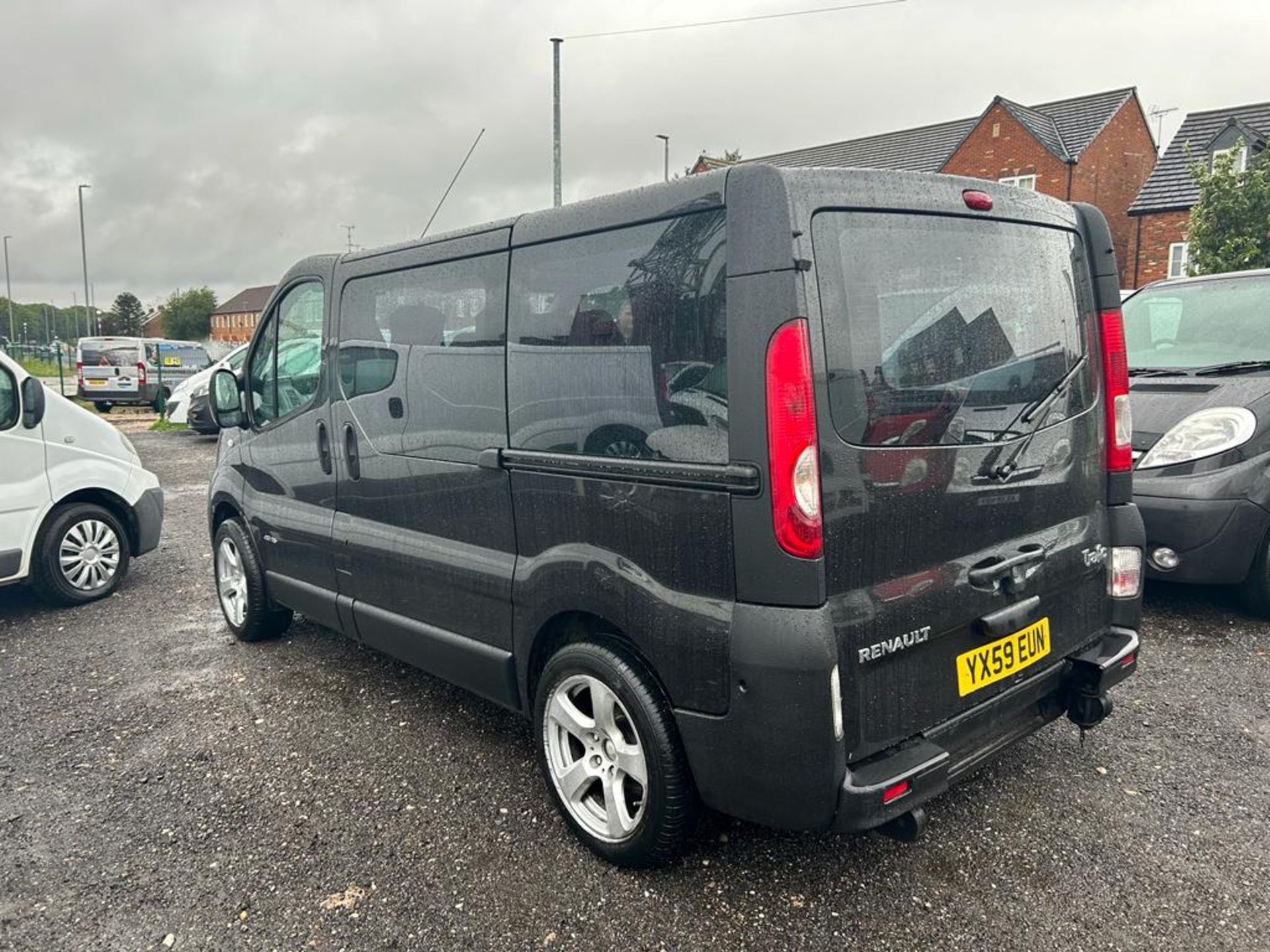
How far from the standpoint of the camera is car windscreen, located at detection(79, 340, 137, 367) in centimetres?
1953

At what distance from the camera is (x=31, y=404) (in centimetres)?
533

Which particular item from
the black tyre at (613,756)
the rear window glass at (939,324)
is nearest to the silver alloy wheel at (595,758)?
the black tyre at (613,756)

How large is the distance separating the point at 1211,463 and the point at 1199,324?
1.39 m

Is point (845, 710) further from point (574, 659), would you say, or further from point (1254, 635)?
point (1254, 635)

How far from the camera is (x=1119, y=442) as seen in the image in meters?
3.03

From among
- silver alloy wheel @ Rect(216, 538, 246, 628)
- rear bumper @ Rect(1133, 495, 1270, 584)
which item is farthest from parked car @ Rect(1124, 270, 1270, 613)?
silver alloy wheel @ Rect(216, 538, 246, 628)

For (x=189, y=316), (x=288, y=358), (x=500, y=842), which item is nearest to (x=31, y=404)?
(x=288, y=358)

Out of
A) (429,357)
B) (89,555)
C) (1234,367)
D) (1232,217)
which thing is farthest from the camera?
(1232,217)

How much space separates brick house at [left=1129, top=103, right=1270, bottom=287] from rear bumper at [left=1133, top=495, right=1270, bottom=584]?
23.1 meters

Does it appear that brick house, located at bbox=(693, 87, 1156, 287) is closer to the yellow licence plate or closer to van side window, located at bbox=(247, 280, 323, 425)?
Result: van side window, located at bbox=(247, 280, 323, 425)

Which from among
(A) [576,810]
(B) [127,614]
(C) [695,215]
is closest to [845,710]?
(A) [576,810]

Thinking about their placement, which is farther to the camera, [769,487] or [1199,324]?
[1199,324]

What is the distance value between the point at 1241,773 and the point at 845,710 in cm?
198

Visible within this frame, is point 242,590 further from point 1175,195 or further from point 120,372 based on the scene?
point 1175,195
